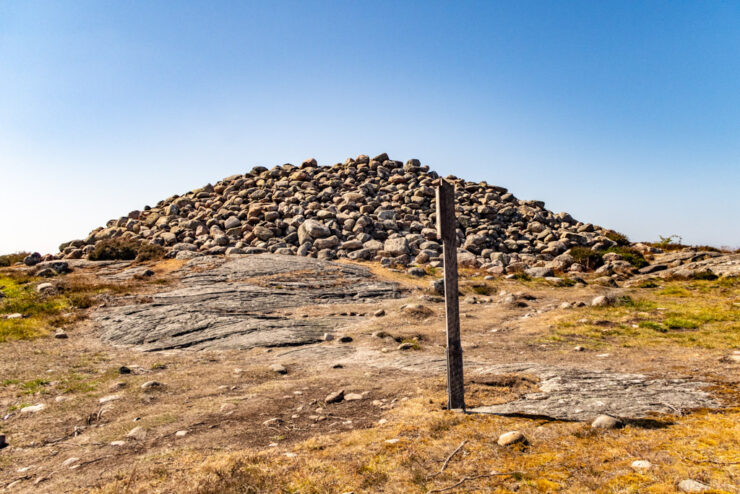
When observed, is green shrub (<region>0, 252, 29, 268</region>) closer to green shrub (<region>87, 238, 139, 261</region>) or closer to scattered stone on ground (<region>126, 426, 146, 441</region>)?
green shrub (<region>87, 238, 139, 261</region>)

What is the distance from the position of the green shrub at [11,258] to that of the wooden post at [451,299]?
106ft

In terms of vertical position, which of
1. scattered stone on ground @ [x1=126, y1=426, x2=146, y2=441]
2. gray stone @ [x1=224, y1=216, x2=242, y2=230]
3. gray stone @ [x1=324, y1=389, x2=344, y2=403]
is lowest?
gray stone @ [x1=324, y1=389, x2=344, y2=403]

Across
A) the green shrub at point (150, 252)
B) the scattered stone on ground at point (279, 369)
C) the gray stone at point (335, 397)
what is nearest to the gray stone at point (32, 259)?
the green shrub at point (150, 252)

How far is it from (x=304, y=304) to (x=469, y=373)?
919 centimetres

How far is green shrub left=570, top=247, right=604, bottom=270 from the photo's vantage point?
77.8 ft

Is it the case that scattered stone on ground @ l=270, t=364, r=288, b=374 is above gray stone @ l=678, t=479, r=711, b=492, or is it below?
below

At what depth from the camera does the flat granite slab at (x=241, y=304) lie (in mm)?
11039

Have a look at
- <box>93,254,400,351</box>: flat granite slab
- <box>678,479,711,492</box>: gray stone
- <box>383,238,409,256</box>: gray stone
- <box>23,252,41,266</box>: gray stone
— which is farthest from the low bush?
<box>678,479,711,492</box>: gray stone

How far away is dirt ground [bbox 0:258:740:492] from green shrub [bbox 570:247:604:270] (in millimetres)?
12310

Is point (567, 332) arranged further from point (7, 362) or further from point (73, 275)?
point (73, 275)

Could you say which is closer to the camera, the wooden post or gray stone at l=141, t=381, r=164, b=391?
the wooden post

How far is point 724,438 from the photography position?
3750mm

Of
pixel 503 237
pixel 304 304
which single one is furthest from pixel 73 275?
pixel 503 237

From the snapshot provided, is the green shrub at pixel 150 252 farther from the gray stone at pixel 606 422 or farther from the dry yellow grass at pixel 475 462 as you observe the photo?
the gray stone at pixel 606 422
